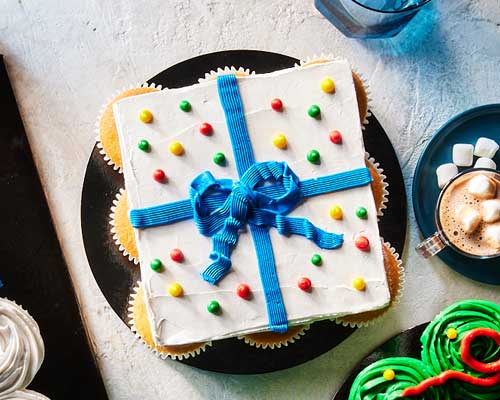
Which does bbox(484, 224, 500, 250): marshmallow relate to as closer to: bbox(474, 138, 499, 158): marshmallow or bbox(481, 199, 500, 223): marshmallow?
bbox(481, 199, 500, 223): marshmallow

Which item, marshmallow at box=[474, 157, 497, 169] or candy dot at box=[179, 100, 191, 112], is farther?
marshmallow at box=[474, 157, 497, 169]

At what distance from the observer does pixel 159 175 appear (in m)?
1.96

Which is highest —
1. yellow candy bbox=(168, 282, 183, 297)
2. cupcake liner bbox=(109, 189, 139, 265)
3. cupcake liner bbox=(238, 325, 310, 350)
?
cupcake liner bbox=(109, 189, 139, 265)

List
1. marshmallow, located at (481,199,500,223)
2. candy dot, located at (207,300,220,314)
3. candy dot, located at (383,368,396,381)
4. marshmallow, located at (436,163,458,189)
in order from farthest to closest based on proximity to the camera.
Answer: marshmallow, located at (436,163,458,189)
marshmallow, located at (481,199,500,223)
candy dot, located at (383,368,396,381)
candy dot, located at (207,300,220,314)

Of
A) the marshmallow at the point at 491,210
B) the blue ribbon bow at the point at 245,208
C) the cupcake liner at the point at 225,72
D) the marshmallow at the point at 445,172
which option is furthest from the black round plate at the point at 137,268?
the blue ribbon bow at the point at 245,208

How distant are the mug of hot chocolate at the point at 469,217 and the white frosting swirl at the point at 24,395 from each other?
114 cm

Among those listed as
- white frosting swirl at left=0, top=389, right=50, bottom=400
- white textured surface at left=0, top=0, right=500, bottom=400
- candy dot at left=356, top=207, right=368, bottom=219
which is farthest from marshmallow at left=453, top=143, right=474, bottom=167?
white frosting swirl at left=0, top=389, right=50, bottom=400

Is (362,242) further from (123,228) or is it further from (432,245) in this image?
(123,228)

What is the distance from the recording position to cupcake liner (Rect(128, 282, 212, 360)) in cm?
209

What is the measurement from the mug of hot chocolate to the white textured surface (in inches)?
5.5

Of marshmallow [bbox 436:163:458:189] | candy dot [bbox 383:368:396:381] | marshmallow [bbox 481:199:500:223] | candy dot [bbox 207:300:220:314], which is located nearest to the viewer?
candy dot [bbox 207:300:220:314]

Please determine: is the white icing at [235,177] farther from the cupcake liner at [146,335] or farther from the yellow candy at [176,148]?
the cupcake liner at [146,335]

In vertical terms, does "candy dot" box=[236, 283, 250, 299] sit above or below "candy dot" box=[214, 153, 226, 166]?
below

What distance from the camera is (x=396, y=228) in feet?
7.45
